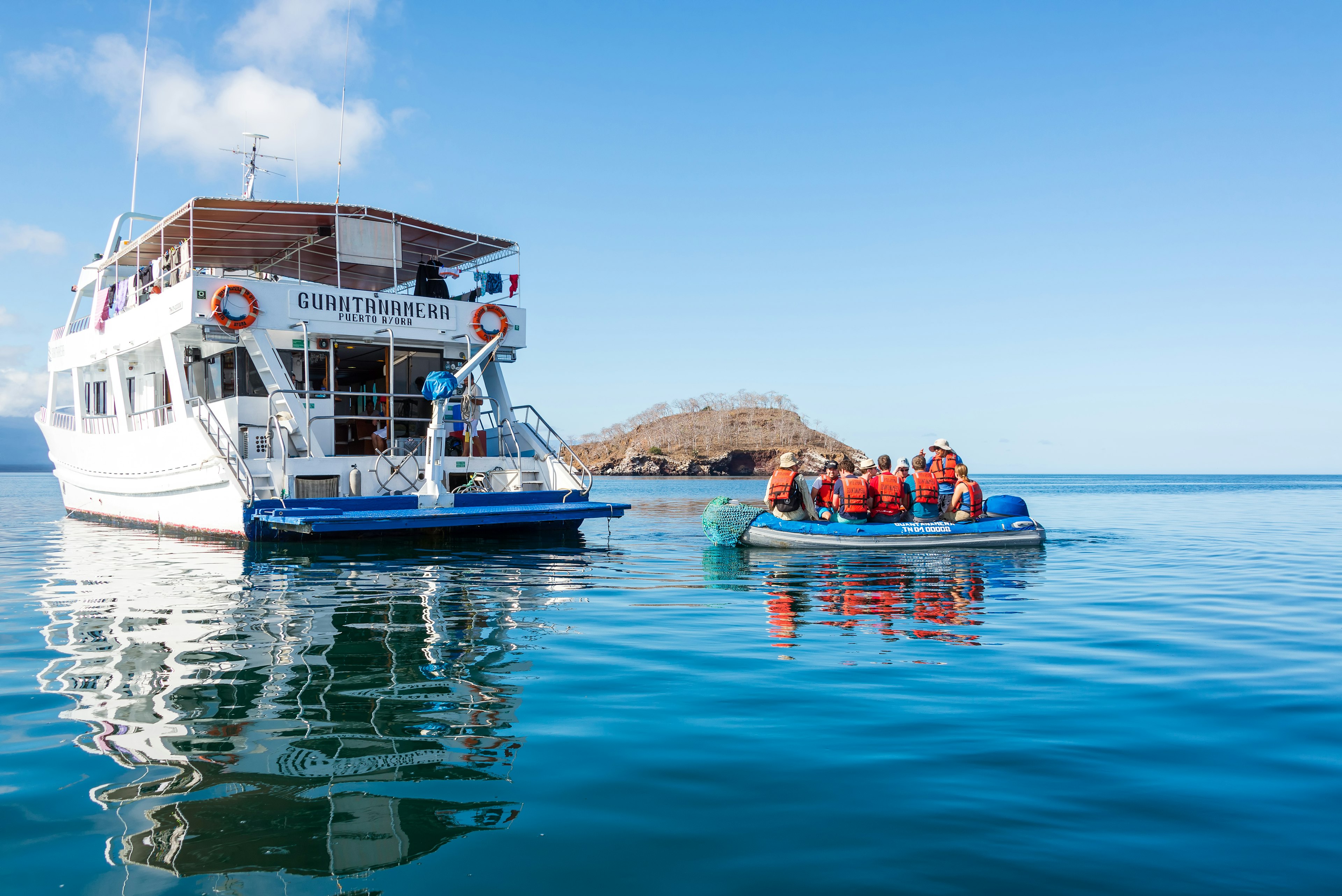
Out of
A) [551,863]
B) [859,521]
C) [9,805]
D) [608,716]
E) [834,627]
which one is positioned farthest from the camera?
[859,521]

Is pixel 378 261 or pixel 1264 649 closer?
pixel 1264 649

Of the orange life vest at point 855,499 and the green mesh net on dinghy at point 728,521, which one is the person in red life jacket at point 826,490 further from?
the green mesh net on dinghy at point 728,521

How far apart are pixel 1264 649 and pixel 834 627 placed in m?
3.57

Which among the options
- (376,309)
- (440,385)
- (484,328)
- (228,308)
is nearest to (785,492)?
(440,385)

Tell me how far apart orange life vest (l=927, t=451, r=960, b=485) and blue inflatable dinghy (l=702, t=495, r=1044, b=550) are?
95cm

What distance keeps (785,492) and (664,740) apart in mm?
11376

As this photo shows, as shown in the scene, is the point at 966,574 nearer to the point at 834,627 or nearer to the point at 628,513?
the point at 834,627

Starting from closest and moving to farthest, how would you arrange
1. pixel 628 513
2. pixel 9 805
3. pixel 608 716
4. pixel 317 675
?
pixel 9 805 < pixel 608 716 < pixel 317 675 < pixel 628 513

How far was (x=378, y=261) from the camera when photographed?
18.4 meters

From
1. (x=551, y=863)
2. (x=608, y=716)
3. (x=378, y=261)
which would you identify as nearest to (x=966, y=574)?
(x=608, y=716)

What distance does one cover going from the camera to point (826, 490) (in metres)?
16.9

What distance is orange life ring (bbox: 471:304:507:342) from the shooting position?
18.2 metres

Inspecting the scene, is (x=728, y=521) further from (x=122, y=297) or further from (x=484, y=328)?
(x=122, y=297)

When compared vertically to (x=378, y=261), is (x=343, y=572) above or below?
below
